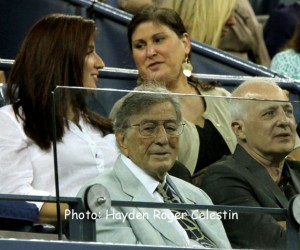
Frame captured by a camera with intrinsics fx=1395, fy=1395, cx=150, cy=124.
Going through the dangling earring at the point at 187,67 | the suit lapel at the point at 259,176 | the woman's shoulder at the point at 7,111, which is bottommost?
the suit lapel at the point at 259,176

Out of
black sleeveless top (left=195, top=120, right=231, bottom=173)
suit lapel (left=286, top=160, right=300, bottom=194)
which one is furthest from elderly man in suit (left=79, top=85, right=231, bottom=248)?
suit lapel (left=286, top=160, right=300, bottom=194)

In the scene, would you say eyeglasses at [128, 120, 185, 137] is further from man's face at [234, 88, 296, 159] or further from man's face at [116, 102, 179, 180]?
man's face at [234, 88, 296, 159]

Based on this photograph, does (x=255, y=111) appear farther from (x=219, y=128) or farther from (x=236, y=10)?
(x=236, y=10)

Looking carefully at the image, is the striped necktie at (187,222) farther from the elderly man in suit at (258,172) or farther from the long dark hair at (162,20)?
the long dark hair at (162,20)

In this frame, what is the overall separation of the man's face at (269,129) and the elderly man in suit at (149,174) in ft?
0.85

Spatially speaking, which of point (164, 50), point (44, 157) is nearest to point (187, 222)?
point (44, 157)

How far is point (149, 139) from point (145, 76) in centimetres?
198

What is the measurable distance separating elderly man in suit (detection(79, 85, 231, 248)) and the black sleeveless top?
0.11 meters

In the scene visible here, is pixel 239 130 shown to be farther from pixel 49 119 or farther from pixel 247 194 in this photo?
pixel 49 119

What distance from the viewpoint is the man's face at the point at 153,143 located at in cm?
440

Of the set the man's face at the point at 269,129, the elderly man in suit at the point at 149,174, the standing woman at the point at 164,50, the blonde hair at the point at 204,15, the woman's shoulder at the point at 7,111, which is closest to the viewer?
the elderly man in suit at the point at 149,174

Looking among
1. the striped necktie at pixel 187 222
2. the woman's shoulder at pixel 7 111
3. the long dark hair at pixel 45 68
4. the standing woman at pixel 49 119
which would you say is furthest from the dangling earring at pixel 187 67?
the striped necktie at pixel 187 222

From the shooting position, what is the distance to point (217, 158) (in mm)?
4586

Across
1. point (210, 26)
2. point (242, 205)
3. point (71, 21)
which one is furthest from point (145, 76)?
point (242, 205)
